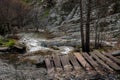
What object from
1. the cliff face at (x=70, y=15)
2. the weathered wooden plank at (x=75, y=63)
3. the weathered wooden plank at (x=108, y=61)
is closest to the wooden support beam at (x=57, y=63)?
the weathered wooden plank at (x=75, y=63)

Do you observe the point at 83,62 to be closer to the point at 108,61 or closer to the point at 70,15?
the point at 108,61

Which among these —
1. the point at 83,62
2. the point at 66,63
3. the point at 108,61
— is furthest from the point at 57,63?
the point at 108,61

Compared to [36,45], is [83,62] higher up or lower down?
higher up

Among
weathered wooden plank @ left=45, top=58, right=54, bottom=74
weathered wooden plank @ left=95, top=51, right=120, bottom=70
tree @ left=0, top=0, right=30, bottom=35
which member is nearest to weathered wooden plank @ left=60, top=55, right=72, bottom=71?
weathered wooden plank @ left=45, top=58, right=54, bottom=74

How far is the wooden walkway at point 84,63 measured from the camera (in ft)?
43.0

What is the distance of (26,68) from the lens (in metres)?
15.1

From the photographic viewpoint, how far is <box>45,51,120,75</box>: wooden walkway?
13.1m

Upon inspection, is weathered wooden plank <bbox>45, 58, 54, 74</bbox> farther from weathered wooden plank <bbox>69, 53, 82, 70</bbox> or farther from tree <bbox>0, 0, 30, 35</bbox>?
tree <bbox>0, 0, 30, 35</bbox>

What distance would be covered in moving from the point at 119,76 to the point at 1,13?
36.0 meters

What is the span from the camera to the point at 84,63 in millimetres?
14312

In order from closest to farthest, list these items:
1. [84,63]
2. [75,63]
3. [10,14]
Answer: [84,63], [75,63], [10,14]

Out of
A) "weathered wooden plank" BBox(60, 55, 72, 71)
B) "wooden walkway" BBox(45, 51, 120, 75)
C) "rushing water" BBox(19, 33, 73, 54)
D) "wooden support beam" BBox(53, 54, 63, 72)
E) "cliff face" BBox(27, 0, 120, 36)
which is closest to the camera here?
"wooden walkway" BBox(45, 51, 120, 75)

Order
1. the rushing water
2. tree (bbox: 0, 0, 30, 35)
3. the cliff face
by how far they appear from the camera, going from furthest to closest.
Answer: tree (bbox: 0, 0, 30, 35)
the cliff face
the rushing water

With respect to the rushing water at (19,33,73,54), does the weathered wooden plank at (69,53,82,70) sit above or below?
above
